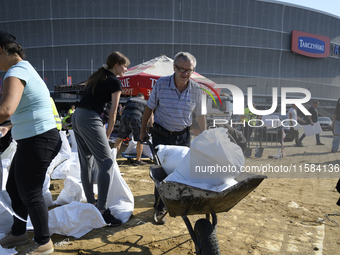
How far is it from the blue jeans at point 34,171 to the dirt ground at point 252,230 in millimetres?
422

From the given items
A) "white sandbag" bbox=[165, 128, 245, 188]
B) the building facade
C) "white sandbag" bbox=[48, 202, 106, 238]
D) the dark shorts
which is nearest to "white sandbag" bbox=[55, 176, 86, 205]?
"white sandbag" bbox=[48, 202, 106, 238]

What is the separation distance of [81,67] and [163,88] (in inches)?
1261

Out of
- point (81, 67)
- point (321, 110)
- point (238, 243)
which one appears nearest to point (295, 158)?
point (321, 110)

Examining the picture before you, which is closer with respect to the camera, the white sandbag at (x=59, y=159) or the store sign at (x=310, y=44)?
the white sandbag at (x=59, y=159)

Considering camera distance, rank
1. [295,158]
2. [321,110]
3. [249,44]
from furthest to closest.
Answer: [249,44]
[295,158]
[321,110]

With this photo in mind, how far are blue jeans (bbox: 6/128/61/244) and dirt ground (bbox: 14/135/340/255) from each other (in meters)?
0.42

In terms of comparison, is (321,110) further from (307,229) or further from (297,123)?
(307,229)

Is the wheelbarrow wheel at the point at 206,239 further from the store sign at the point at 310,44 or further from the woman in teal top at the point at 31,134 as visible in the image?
the store sign at the point at 310,44

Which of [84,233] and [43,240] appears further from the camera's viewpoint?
[84,233]

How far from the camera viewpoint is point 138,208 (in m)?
3.83

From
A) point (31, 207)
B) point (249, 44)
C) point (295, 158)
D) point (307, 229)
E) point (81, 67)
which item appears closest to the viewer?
point (31, 207)

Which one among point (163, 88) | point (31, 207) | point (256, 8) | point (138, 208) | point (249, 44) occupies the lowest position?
point (138, 208)

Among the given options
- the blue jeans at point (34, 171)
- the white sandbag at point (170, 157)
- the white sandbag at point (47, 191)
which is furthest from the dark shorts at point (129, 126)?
the blue jeans at point (34, 171)

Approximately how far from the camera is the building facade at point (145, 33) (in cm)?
3244
